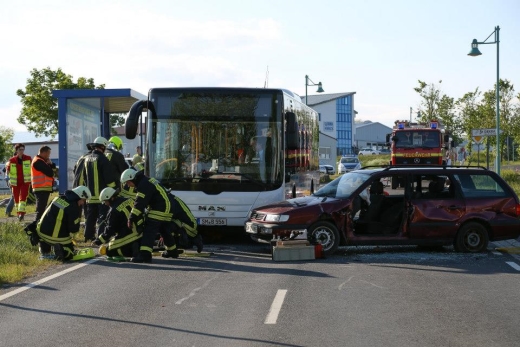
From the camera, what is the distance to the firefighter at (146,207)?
12.7 meters

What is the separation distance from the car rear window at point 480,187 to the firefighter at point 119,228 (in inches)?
226

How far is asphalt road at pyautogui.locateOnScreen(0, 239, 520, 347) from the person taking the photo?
24.5 feet

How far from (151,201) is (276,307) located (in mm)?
4566

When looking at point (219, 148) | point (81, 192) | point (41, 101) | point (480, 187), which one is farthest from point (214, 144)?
point (41, 101)

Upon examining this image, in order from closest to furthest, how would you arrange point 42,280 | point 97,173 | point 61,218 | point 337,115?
point 42,280 → point 61,218 → point 97,173 → point 337,115

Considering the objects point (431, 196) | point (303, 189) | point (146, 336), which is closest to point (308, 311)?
point (146, 336)

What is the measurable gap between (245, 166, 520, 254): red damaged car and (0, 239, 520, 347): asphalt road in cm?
62

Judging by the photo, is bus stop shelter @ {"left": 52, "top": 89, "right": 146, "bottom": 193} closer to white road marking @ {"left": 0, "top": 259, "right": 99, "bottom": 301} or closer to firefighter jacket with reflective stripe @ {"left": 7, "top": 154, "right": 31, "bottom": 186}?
firefighter jacket with reflective stripe @ {"left": 7, "top": 154, "right": 31, "bottom": 186}

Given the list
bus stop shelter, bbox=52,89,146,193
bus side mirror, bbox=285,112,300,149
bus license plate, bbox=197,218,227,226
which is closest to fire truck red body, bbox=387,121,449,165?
bus stop shelter, bbox=52,89,146,193

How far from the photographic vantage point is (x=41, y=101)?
176 feet

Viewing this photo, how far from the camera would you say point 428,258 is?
13.5m

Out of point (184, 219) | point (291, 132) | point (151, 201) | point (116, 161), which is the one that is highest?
point (291, 132)

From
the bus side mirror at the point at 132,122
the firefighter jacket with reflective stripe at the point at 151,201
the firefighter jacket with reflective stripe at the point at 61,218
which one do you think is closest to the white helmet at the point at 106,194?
the firefighter jacket with reflective stripe at the point at 61,218

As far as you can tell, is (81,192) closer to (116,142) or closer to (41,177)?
(116,142)
